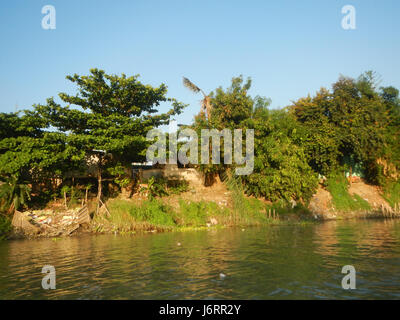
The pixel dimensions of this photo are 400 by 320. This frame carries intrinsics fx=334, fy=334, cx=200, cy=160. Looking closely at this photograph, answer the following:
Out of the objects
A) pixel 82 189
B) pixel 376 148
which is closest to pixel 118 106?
pixel 82 189

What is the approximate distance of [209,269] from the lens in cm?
1033

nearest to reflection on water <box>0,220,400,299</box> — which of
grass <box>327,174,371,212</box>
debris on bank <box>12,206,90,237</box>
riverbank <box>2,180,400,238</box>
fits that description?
debris on bank <box>12,206,90,237</box>


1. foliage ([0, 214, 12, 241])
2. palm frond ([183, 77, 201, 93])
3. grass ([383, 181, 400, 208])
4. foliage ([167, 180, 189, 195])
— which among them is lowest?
foliage ([0, 214, 12, 241])

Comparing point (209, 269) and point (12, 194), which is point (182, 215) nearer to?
point (12, 194)

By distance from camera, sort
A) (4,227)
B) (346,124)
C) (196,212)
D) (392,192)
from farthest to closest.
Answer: (392,192)
(346,124)
(196,212)
(4,227)

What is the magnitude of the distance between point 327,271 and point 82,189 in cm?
2116

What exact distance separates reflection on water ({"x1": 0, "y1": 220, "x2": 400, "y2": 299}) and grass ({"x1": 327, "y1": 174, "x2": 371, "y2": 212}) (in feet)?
50.6

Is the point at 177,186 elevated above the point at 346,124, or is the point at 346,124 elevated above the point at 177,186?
the point at 346,124

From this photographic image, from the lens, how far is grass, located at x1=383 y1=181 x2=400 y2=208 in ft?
111

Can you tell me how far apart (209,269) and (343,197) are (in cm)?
2622

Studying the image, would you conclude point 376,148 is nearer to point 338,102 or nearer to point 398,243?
point 338,102

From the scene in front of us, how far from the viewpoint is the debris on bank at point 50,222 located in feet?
66.4

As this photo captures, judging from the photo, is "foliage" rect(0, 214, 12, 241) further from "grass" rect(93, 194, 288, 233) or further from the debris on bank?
"grass" rect(93, 194, 288, 233)

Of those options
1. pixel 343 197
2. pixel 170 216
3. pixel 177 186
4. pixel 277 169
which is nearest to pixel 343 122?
pixel 343 197
